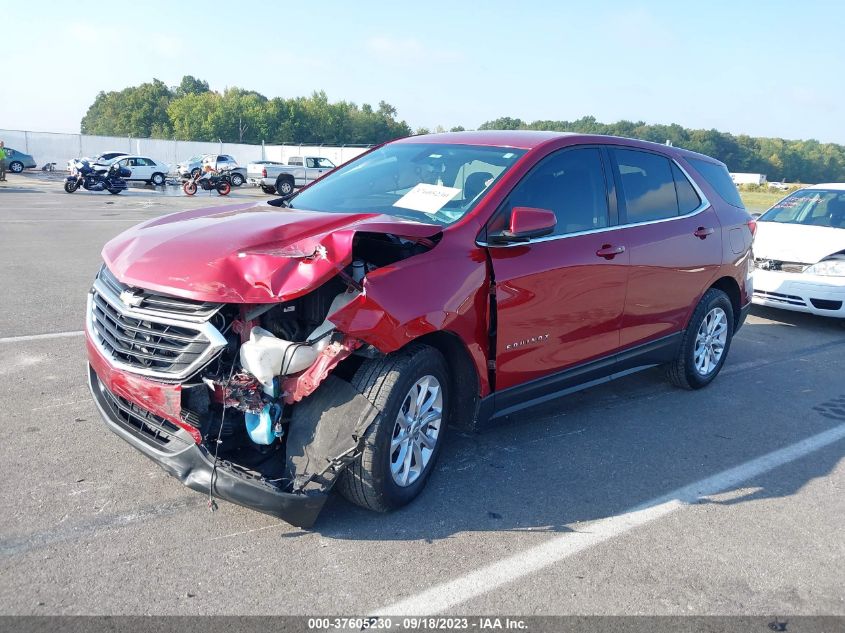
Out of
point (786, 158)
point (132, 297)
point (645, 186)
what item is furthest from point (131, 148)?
point (786, 158)

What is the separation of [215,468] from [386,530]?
2.91ft

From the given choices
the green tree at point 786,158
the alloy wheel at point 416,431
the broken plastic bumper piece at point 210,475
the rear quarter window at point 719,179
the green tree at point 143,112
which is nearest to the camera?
the broken plastic bumper piece at point 210,475

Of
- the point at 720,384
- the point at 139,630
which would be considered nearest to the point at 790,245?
the point at 720,384

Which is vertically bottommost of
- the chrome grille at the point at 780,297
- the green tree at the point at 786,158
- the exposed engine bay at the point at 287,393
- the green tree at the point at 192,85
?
the chrome grille at the point at 780,297

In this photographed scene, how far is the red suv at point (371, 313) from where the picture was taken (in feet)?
10.4

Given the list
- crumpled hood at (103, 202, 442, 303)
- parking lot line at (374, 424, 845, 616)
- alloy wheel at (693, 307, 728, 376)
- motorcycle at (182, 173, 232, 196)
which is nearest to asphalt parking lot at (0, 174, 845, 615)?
parking lot line at (374, 424, 845, 616)

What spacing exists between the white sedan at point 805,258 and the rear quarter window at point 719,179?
2.66 m

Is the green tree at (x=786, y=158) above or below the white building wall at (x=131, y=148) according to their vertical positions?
above

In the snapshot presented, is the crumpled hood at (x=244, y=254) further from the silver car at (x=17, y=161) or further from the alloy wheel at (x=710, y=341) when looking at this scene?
the silver car at (x=17, y=161)

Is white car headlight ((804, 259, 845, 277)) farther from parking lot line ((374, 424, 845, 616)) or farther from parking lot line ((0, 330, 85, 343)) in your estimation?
parking lot line ((0, 330, 85, 343))

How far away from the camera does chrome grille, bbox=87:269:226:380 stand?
10.3ft

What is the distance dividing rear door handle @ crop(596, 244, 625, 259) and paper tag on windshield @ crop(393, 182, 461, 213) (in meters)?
1.05

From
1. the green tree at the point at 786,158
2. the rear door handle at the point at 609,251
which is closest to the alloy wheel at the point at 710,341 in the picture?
the rear door handle at the point at 609,251

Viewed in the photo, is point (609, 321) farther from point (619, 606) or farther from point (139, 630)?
point (139, 630)
